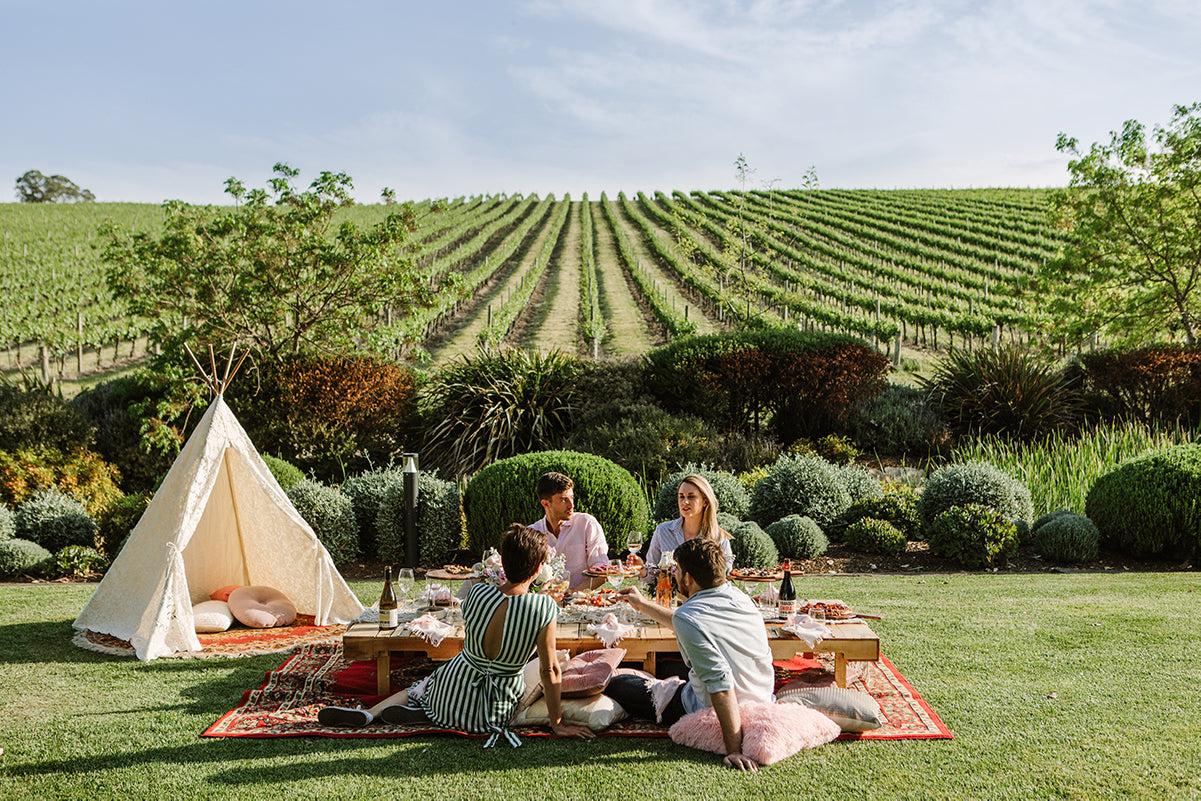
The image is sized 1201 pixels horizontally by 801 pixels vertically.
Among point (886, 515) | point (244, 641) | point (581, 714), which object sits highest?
point (886, 515)

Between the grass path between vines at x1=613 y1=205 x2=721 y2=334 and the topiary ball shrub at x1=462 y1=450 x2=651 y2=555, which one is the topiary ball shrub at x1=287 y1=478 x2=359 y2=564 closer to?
the topiary ball shrub at x1=462 y1=450 x2=651 y2=555

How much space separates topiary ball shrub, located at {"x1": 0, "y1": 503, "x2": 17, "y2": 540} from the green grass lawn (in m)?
3.76

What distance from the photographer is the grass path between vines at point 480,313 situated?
96.3ft

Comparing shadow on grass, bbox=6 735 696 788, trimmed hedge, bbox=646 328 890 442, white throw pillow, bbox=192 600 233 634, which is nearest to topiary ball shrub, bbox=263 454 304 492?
white throw pillow, bbox=192 600 233 634

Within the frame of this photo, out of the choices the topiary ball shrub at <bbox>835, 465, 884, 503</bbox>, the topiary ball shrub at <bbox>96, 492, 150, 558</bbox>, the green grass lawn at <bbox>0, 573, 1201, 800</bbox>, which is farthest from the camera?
the topiary ball shrub at <bbox>835, 465, 884, 503</bbox>

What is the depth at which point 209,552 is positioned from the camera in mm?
7781

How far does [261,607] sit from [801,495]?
19.3ft

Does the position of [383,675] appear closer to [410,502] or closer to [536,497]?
[536,497]

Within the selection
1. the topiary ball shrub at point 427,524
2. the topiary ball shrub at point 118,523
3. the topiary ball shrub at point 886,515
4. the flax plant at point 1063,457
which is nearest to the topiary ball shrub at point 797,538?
the topiary ball shrub at point 886,515

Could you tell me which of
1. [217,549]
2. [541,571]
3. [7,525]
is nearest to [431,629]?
[541,571]

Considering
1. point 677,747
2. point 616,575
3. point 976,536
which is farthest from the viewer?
point 976,536

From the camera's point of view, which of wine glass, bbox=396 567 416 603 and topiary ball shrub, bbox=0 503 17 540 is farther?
topiary ball shrub, bbox=0 503 17 540

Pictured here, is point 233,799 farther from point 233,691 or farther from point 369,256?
point 369,256

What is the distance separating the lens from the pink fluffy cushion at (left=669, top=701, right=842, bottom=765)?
4.30 m
